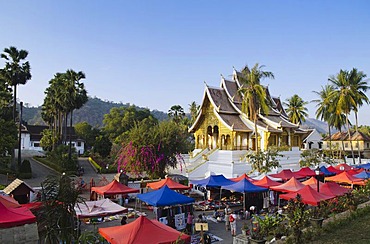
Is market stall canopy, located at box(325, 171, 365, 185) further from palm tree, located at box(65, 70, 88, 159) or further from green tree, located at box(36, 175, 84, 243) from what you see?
palm tree, located at box(65, 70, 88, 159)

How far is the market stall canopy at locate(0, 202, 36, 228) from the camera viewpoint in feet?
25.4

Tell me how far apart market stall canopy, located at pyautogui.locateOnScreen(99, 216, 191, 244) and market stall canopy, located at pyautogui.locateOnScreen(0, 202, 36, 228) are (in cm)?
189

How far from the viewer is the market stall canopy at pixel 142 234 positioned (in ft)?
25.0

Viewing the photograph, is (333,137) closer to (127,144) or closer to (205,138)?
(205,138)

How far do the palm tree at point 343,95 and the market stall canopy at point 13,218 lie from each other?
37.3 metres

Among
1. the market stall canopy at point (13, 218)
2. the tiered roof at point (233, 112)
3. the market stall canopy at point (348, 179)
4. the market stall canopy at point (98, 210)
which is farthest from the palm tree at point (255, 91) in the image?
the market stall canopy at point (13, 218)

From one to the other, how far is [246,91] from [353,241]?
75.9 feet

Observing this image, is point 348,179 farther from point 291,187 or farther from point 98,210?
point 98,210

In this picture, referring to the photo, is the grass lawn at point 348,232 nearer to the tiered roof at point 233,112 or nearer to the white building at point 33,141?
the tiered roof at point 233,112

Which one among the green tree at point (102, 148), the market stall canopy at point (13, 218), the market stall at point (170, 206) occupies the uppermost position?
the green tree at point (102, 148)

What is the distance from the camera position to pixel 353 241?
28.2 ft

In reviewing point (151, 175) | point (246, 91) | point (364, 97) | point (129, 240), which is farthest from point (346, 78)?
point (129, 240)

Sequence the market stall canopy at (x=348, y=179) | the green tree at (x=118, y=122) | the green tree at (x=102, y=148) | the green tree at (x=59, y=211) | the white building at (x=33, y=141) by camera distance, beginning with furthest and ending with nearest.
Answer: the white building at (x=33, y=141), the green tree at (x=118, y=122), the green tree at (x=102, y=148), the market stall canopy at (x=348, y=179), the green tree at (x=59, y=211)

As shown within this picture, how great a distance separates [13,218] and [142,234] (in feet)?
10.8
